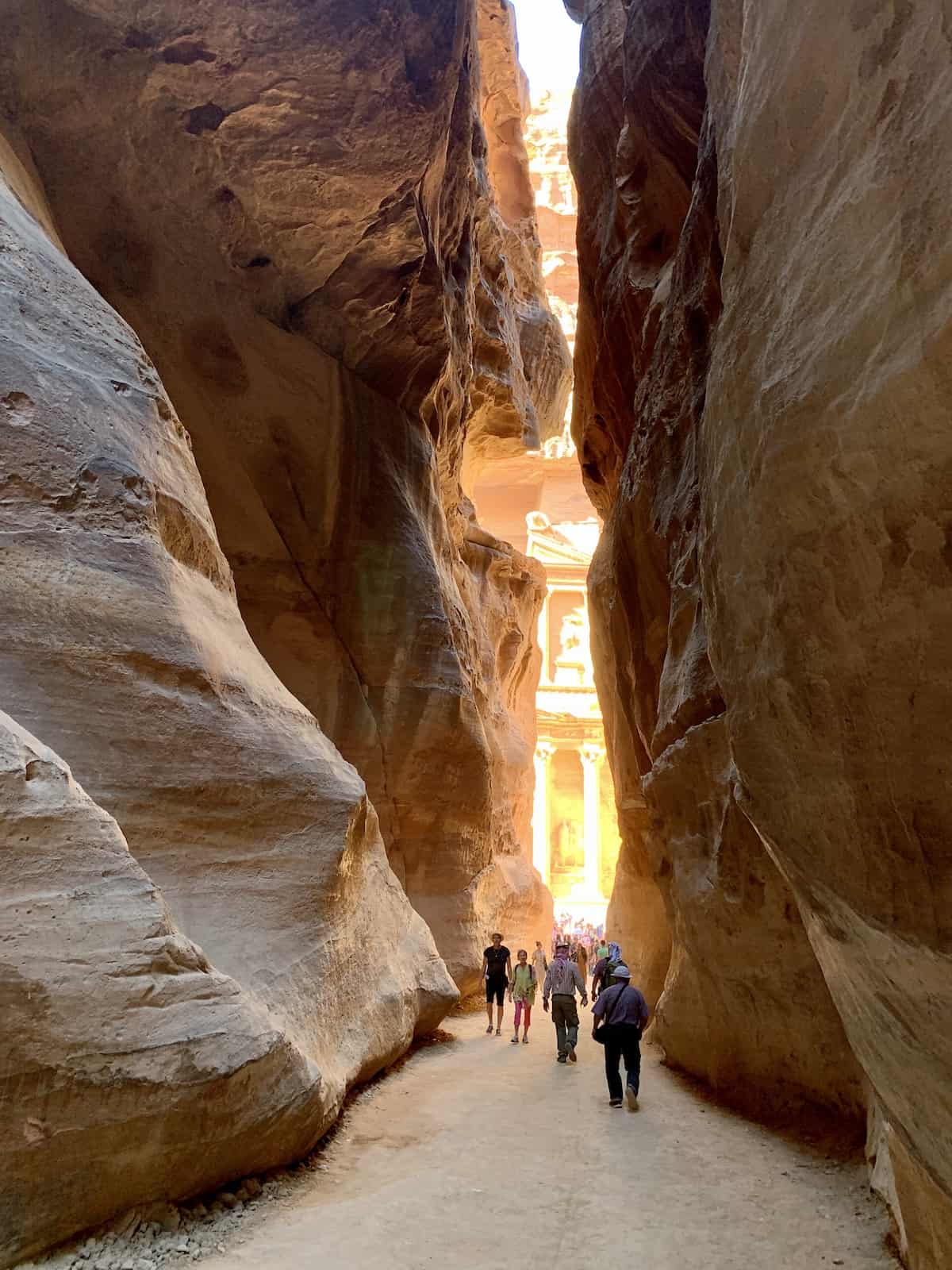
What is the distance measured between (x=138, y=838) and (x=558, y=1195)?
9.18ft

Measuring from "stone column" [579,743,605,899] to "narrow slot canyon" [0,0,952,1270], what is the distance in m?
17.6

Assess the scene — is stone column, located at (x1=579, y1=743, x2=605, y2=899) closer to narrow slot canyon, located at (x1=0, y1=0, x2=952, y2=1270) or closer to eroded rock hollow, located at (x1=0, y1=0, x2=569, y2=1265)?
eroded rock hollow, located at (x1=0, y1=0, x2=569, y2=1265)

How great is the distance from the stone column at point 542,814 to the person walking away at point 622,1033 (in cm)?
2385

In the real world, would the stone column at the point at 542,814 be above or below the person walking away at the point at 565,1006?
above

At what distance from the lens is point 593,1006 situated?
6.99 m

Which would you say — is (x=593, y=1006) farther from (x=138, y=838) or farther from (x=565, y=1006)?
(x=138, y=838)

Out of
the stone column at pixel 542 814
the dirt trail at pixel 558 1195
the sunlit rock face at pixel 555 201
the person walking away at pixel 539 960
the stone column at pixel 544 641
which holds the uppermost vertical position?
the sunlit rock face at pixel 555 201

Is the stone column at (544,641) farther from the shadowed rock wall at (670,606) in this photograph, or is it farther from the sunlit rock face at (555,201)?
the shadowed rock wall at (670,606)

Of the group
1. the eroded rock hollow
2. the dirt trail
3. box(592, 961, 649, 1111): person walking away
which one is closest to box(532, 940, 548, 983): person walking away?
the eroded rock hollow

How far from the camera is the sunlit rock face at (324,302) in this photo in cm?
801

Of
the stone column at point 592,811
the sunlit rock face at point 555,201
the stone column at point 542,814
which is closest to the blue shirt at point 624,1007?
the stone column at point 542,814

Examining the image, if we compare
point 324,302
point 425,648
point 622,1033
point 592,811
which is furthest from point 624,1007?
point 592,811

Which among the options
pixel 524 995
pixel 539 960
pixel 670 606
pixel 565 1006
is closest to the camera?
pixel 670 606

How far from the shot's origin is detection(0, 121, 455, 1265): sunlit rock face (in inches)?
135
